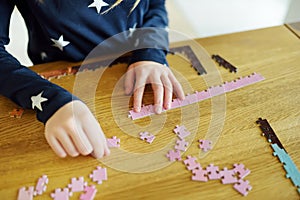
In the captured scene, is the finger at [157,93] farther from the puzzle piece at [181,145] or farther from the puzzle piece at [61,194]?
the puzzle piece at [61,194]

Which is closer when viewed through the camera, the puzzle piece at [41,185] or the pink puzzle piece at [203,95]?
the puzzle piece at [41,185]

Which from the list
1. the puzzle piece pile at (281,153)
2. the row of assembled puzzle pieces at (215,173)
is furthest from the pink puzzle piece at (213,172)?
the puzzle piece pile at (281,153)

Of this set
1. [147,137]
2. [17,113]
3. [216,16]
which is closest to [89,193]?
[147,137]

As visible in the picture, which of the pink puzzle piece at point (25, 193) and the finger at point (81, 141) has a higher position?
the finger at point (81, 141)

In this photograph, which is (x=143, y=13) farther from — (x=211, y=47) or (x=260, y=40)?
(x=260, y=40)

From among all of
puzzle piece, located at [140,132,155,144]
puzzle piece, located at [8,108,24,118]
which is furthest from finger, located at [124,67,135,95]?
puzzle piece, located at [8,108,24,118]

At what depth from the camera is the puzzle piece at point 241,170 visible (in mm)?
541

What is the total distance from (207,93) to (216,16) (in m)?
0.74

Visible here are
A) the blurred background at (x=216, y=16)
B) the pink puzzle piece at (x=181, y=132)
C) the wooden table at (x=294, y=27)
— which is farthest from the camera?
the blurred background at (x=216, y=16)

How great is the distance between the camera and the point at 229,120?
2.11 ft

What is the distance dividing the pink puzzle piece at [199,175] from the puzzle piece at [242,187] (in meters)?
0.05

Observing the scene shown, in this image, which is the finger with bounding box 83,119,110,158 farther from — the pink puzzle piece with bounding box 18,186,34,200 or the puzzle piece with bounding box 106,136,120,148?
the pink puzzle piece with bounding box 18,186,34,200

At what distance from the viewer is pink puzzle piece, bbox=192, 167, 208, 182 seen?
536 mm

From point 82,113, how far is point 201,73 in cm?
32
